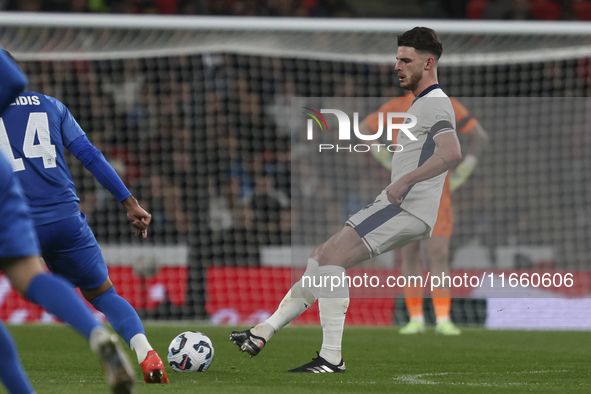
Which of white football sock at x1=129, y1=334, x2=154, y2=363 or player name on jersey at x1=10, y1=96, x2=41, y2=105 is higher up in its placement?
player name on jersey at x1=10, y1=96, x2=41, y2=105

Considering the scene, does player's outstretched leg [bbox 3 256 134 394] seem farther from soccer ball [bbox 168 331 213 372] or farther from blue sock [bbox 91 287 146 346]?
soccer ball [bbox 168 331 213 372]

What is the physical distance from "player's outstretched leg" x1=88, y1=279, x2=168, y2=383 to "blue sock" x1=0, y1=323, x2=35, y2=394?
1.33m

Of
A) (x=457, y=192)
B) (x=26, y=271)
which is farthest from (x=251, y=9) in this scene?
(x=26, y=271)

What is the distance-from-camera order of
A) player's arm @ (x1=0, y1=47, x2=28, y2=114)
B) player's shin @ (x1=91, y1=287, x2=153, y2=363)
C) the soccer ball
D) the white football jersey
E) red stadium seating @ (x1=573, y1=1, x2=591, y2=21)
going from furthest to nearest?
red stadium seating @ (x1=573, y1=1, x2=591, y2=21) < the white football jersey < the soccer ball < player's shin @ (x1=91, y1=287, x2=153, y2=363) < player's arm @ (x1=0, y1=47, x2=28, y2=114)

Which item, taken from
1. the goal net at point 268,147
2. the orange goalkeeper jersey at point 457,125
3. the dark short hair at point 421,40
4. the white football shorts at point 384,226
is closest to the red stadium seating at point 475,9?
the goal net at point 268,147

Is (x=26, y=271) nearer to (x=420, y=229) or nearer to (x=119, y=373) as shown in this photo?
(x=119, y=373)

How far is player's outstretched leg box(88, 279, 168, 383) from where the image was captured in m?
4.15

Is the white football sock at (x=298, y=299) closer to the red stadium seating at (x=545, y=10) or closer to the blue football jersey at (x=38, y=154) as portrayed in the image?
the blue football jersey at (x=38, y=154)

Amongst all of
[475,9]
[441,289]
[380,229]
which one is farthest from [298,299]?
[475,9]

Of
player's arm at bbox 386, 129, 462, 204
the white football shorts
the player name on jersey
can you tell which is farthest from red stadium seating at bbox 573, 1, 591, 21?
the player name on jersey

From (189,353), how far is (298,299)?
0.72 metres

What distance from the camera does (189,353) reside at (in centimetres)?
482

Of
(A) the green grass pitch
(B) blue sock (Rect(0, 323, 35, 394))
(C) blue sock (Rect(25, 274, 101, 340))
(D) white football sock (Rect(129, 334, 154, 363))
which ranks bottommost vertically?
(A) the green grass pitch

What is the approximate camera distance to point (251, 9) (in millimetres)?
13430
